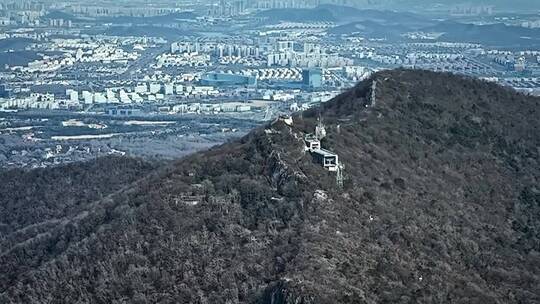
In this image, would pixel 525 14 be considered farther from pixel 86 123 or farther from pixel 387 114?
pixel 387 114

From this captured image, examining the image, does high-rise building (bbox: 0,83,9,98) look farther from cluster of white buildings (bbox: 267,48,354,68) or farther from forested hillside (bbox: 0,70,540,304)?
forested hillside (bbox: 0,70,540,304)

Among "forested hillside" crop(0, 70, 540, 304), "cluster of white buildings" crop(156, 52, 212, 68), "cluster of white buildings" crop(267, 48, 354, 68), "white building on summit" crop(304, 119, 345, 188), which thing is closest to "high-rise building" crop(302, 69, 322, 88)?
"cluster of white buildings" crop(267, 48, 354, 68)

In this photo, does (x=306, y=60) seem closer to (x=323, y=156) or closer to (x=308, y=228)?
(x=323, y=156)

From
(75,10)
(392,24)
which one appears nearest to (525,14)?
(392,24)

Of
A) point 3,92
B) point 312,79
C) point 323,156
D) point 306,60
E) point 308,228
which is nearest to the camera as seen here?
point 308,228

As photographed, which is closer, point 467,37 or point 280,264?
point 280,264

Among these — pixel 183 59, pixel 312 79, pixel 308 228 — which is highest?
pixel 308 228

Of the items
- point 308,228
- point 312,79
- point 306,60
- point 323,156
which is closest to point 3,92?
point 312,79

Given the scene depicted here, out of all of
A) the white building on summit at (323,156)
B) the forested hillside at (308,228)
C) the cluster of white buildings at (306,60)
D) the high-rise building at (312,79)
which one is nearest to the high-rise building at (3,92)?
the high-rise building at (312,79)

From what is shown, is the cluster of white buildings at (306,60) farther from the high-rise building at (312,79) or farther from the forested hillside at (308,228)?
the forested hillside at (308,228)
